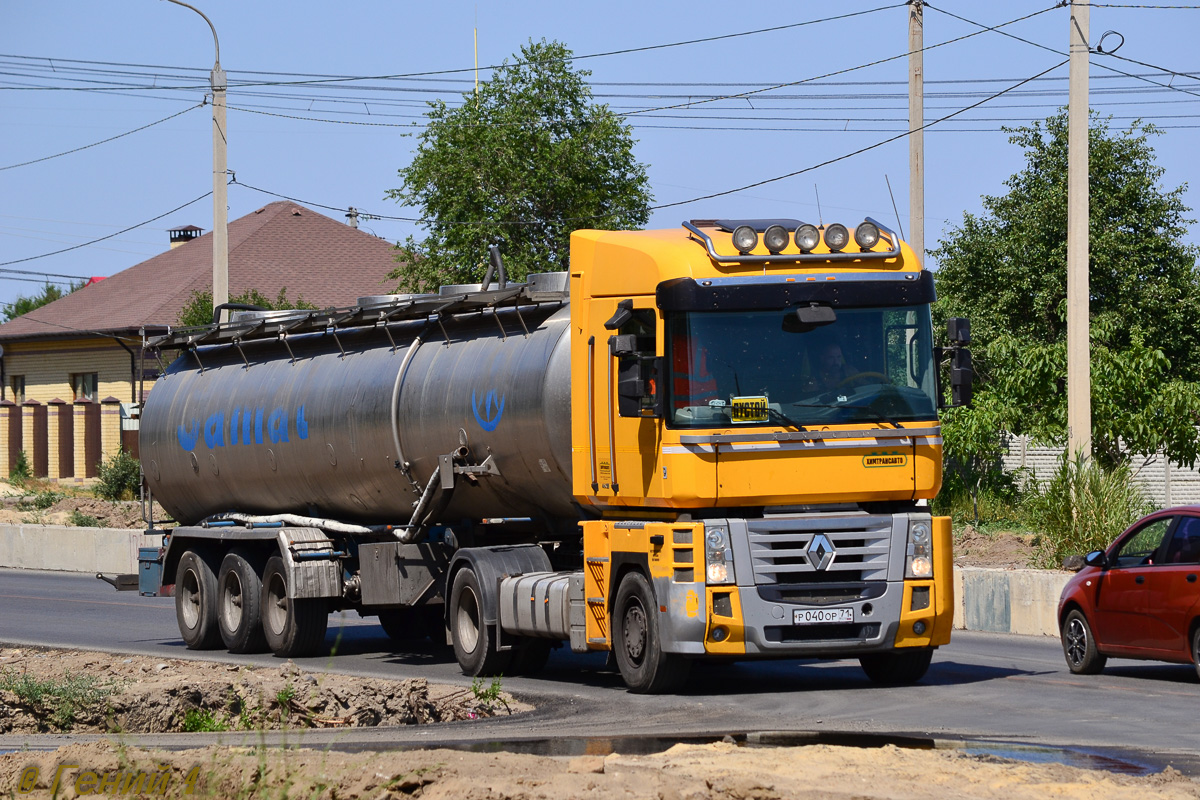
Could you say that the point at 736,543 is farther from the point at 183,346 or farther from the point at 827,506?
the point at 183,346

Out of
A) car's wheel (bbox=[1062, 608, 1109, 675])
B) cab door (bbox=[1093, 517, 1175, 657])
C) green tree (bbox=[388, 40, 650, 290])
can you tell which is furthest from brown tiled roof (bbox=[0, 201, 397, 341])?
cab door (bbox=[1093, 517, 1175, 657])

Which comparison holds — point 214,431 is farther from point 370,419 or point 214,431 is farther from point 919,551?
point 919,551

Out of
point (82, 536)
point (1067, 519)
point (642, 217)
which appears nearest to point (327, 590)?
A: point (1067, 519)

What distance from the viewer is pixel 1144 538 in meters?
15.1

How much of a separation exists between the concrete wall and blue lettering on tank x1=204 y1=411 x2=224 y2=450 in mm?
12562

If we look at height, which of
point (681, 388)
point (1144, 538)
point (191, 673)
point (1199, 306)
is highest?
point (1199, 306)

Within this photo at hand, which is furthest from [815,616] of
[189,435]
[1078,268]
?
[189,435]

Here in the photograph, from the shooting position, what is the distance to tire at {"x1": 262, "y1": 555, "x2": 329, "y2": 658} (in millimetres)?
17922

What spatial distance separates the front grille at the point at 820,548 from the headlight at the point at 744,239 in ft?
7.01

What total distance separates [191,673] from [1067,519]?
37.6 feet

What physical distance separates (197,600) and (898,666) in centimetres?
954

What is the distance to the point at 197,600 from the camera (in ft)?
65.8

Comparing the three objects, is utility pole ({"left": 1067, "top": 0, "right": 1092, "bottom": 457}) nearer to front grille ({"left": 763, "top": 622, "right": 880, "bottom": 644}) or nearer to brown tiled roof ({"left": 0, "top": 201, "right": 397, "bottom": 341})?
front grille ({"left": 763, "top": 622, "right": 880, "bottom": 644})

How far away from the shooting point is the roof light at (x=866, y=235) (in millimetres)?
13547
